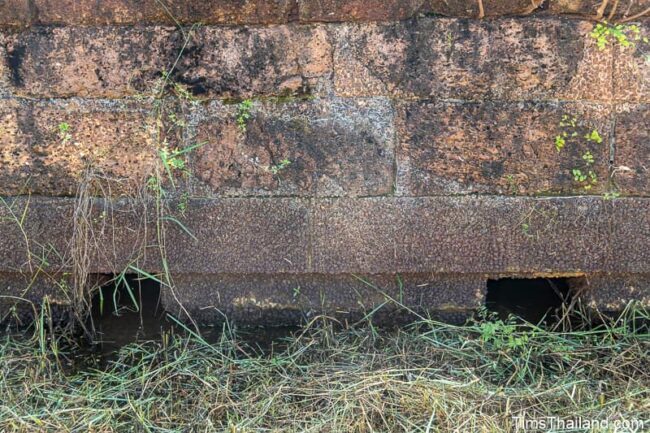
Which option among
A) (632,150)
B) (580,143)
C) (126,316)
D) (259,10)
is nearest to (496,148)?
(580,143)

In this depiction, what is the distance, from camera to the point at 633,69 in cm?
236

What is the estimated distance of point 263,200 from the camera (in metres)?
2.51

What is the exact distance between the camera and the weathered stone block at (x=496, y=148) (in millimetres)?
2414

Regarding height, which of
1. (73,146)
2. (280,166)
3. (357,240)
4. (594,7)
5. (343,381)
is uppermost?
(594,7)

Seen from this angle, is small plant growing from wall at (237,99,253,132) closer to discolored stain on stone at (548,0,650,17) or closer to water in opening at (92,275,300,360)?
water in opening at (92,275,300,360)

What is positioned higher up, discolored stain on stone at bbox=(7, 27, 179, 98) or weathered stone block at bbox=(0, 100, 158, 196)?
discolored stain on stone at bbox=(7, 27, 179, 98)

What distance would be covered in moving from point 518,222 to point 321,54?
0.96 m

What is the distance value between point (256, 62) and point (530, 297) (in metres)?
1.52

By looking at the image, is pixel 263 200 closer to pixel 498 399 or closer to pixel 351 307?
pixel 351 307

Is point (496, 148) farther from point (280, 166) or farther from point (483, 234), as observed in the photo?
point (280, 166)

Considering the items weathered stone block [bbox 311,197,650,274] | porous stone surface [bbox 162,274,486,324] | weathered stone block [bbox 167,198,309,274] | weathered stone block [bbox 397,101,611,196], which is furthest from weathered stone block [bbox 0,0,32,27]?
weathered stone block [bbox 397,101,611,196]

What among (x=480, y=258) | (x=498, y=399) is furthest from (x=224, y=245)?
(x=498, y=399)

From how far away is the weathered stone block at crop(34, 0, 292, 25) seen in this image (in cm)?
237

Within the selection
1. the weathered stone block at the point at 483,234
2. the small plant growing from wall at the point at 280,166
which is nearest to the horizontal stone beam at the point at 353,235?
the weathered stone block at the point at 483,234
